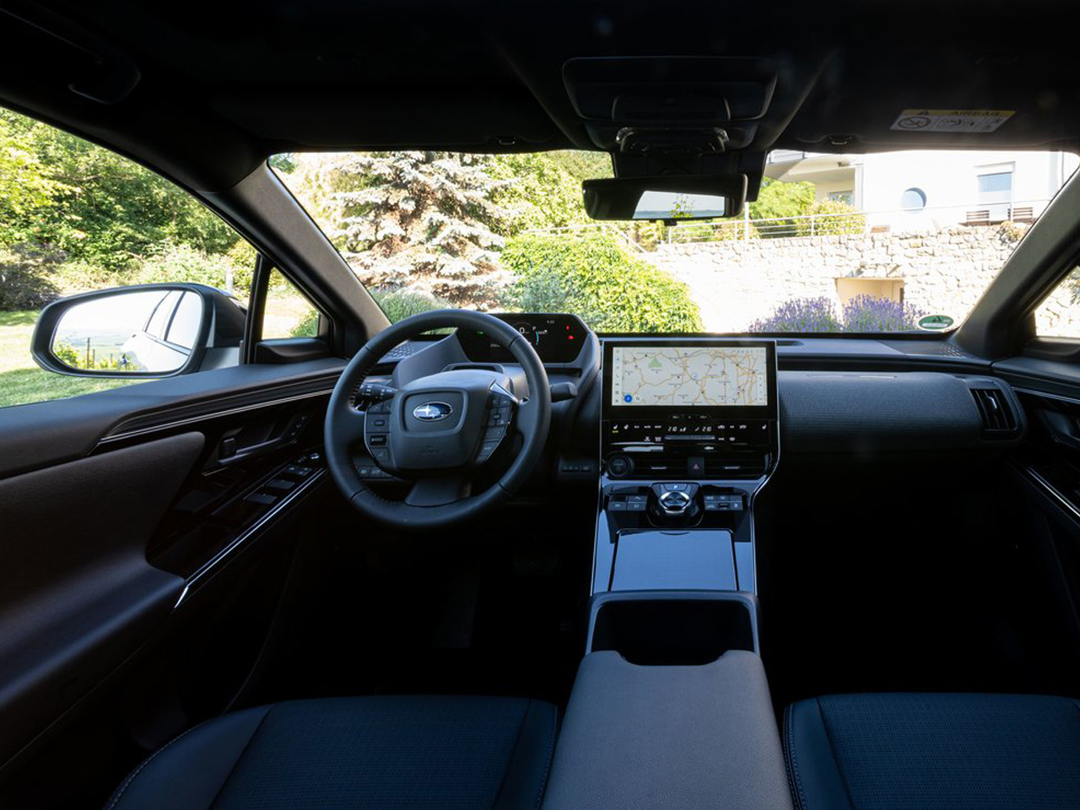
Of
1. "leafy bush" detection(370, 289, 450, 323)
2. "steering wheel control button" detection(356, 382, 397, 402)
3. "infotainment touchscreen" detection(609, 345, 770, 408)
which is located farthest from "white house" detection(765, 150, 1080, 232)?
"steering wheel control button" detection(356, 382, 397, 402)

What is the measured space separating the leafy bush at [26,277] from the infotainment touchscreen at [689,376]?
1721 millimetres

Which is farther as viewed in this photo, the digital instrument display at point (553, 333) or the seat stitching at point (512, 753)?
the digital instrument display at point (553, 333)

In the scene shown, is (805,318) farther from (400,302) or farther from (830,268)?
(400,302)

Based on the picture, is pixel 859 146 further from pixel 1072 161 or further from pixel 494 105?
pixel 494 105

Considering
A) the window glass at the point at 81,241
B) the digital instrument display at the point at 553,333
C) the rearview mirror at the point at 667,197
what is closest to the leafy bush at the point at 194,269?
the window glass at the point at 81,241

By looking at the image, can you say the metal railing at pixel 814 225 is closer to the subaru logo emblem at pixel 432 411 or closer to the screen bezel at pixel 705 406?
the screen bezel at pixel 705 406

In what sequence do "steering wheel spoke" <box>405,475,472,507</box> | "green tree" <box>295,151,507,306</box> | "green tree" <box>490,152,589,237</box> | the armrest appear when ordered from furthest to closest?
"green tree" <box>295,151,507,306</box>
"green tree" <box>490,152,589,237</box>
"steering wheel spoke" <box>405,475,472,507</box>
the armrest

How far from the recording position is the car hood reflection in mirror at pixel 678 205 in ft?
8.84

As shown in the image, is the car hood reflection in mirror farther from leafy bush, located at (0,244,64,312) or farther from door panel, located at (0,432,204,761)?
leafy bush, located at (0,244,64,312)

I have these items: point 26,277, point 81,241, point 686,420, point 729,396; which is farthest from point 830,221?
point 26,277

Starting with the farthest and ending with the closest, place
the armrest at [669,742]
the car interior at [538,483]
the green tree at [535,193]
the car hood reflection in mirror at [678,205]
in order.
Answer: the green tree at [535,193]
the car hood reflection in mirror at [678,205]
the car interior at [538,483]
the armrest at [669,742]

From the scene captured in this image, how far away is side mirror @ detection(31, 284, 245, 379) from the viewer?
2.22 metres

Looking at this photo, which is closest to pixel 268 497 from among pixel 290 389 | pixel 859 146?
pixel 290 389

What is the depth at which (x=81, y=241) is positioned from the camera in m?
2.20
